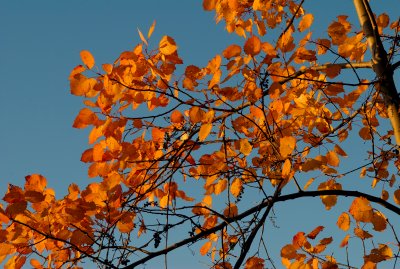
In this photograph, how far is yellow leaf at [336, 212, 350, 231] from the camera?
3.31m

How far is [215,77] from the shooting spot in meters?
2.89

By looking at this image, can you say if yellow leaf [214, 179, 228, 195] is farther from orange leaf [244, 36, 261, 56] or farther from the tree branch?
the tree branch

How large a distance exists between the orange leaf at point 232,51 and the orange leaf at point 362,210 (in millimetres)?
1223

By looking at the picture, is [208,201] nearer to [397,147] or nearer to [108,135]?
[108,135]

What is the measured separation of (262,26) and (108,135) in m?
1.91

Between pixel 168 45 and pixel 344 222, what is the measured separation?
1624mm

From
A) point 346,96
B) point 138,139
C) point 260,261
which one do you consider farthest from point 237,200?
point 346,96

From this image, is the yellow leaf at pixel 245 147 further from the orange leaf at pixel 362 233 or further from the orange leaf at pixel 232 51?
the orange leaf at pixel 362 233

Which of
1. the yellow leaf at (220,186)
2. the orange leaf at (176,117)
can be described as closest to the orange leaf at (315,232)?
the yellow leaf at (220,186)

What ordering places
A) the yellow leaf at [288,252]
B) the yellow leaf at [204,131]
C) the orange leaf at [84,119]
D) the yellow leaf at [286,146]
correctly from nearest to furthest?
the yellow leaf at [286,146], the yellow leaf at [204,131], the orange leaf at [84,119], the yellow leaf at [288,252]

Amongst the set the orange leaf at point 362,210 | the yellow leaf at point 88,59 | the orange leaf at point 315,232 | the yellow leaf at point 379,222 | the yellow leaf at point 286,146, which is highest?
the yellow leaf at point 88,59

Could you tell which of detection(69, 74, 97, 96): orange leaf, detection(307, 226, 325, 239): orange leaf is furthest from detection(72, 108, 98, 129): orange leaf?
detection(307, 226, 325, 239): orange leaf

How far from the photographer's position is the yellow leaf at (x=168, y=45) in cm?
296

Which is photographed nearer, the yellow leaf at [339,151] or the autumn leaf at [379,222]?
the autumn leaf at [379,222]
